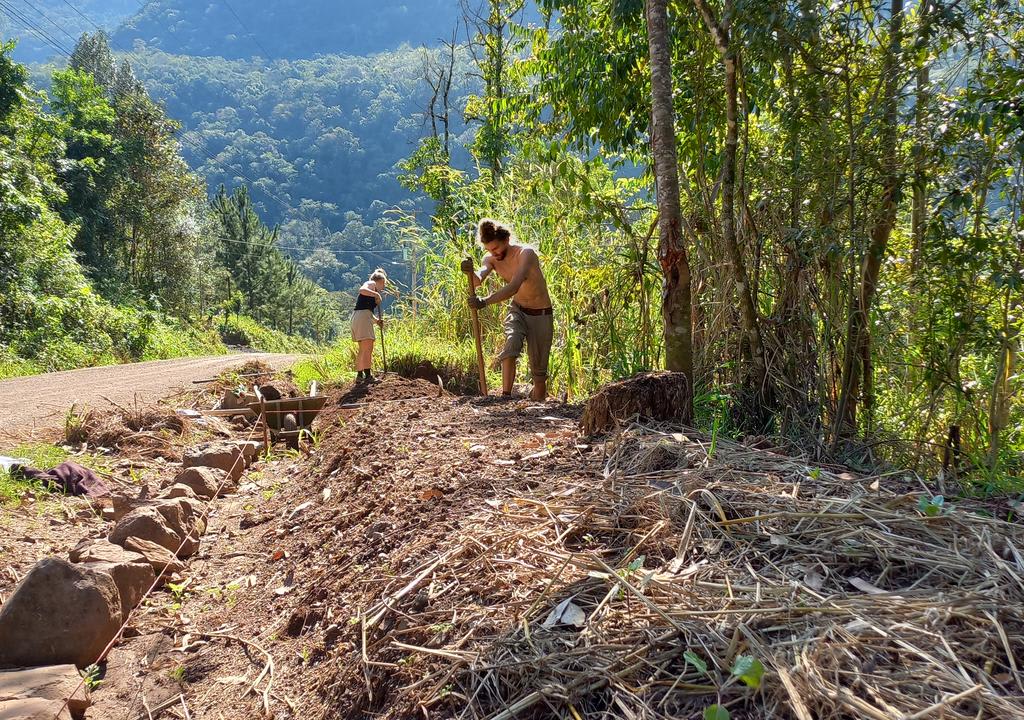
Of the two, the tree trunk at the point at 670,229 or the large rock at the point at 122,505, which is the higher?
the tree trunk at the point at 670,229

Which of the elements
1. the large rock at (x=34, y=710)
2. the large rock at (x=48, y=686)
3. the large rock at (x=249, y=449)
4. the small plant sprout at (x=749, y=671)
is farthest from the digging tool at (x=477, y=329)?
the small plant sprout at (x=749, y=671)

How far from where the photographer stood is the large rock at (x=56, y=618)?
2738mm

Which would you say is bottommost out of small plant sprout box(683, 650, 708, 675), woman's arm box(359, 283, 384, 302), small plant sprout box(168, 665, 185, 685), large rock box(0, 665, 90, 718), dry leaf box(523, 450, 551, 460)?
small plant sprout box(168, 665, 185, 685)

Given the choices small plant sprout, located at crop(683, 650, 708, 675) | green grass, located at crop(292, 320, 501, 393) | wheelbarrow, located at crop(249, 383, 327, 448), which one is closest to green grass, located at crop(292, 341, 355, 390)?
green grass, located at crop(292, 320, 501, 393)

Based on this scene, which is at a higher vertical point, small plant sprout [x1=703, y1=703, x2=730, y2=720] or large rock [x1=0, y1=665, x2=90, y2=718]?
small plant sprout [x1=703, y1=703, x2=730, y2=720]

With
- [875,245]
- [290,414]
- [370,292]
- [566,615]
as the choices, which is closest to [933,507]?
[566,615]

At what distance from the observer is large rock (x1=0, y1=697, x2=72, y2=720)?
2.27 metres

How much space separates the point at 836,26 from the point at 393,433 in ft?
12.4

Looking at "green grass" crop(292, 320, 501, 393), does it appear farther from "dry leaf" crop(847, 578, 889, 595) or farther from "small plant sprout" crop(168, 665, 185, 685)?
"dry leaf" crop(847, 578, 889, 595)

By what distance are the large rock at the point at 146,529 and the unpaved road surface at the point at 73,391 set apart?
8.30ft

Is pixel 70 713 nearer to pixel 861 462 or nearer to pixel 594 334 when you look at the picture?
pixel 861 462

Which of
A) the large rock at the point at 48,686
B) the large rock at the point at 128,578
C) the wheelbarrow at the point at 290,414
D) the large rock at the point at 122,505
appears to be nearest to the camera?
the large rock at the point at 48,686

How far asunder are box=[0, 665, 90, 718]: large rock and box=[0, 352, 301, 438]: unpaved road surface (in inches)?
146

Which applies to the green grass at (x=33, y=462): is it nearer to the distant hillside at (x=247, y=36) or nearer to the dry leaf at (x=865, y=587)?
the dry leaf at (x=865, y=587)
